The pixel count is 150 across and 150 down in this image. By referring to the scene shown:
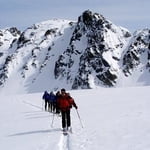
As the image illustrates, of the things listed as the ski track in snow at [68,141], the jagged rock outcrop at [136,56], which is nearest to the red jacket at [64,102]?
the ski track in snow at [68,141]

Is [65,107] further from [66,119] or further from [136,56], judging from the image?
[136,56]

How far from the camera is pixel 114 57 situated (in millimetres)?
198000

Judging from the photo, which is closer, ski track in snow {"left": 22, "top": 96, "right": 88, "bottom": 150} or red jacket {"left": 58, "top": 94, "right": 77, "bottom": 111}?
ski track in snow {"left": 22, "top": 96, "right": 88, "bottom": 150}

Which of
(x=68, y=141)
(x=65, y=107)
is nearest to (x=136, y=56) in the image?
(x=65, y=107)

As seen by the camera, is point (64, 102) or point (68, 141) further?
point (64, 102)

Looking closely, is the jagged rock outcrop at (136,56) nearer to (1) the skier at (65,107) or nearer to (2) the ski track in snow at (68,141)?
(1) the skier at (65,107)

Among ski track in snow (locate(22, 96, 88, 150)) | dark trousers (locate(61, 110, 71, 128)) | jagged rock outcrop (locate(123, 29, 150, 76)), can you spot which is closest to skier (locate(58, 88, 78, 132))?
dark trousers (locate(61, 110, 71, 128))

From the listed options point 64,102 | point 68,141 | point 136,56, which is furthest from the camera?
point 136,56

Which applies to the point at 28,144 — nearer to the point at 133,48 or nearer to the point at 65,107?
the point at 65,107

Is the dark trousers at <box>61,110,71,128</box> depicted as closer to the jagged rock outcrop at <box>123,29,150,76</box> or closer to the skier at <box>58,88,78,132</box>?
the skier at <box>58,88,78,132</box>

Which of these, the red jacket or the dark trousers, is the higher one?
the red jacket

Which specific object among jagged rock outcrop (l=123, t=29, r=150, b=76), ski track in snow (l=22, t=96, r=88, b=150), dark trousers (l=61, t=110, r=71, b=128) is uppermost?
jagged rock outcrop (l=123, t=29, r=150, b=76)

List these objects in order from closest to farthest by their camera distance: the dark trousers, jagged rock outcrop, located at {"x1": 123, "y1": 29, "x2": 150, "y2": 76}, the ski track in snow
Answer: the ski track in snow < the dark trousers < jagged rock outcrop, located at {"x1": 123, "y1": 29, "x2": 150, "y2": 76}

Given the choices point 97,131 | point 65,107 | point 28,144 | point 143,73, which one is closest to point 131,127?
point 97,131
